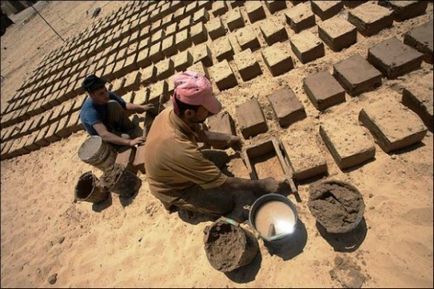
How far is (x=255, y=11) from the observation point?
17.8 ft

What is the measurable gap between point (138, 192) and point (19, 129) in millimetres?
4217

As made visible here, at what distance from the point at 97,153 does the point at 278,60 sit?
2.66 metres

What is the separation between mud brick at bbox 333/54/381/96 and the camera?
349 centimetres

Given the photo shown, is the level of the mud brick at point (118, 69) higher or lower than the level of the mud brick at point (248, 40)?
higher

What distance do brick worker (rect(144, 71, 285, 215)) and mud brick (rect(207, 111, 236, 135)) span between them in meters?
0.53

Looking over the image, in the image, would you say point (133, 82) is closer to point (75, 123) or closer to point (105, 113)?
point (75, 123)

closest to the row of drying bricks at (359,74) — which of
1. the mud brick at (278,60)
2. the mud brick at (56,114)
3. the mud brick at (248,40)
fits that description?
the mud brick at (278,60)

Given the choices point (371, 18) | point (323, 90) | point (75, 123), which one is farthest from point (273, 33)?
point (75, 123)

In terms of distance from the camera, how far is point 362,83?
3494mm

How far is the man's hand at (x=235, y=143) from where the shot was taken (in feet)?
11.5

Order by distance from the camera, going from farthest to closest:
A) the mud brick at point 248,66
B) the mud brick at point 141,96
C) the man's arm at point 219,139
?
the mud brick at point 141,96
the mud brick at point 248,66
the man's arm at point 219,139

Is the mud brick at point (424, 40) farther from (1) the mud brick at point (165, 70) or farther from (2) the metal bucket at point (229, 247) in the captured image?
(1) the mud brick at point (165, 70)

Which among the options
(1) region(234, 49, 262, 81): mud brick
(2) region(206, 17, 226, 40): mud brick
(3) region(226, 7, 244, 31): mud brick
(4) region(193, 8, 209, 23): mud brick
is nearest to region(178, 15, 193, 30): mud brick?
(4) region(193, 8, 209, 23): mud brick

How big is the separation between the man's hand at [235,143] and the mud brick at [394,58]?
1784 millimetres
